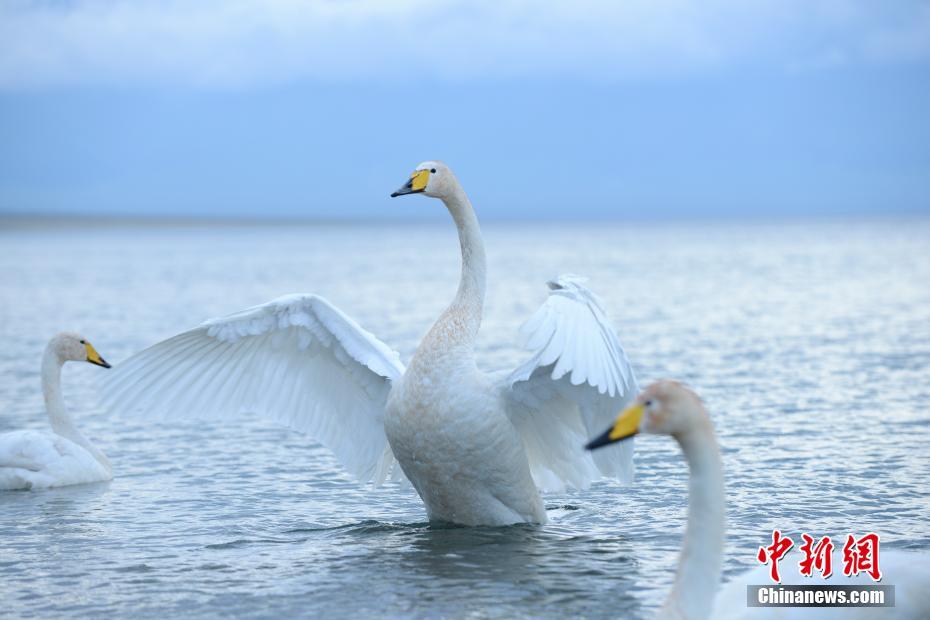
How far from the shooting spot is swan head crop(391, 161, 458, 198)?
836 cm

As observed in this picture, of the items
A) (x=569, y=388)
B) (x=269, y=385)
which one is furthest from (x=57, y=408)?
(x=569, y=388)

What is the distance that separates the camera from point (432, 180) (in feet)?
27.5

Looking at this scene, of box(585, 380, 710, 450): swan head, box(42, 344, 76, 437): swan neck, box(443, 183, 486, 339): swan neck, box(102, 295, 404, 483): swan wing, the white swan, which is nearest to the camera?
box(585, 380, 710, 450): swan head

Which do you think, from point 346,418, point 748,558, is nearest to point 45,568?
point 346,418

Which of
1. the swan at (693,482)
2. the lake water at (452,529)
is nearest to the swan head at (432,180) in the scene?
the lake water at (452,529)

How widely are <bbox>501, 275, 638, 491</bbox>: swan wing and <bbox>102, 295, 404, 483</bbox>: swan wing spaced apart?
1212 millimetres

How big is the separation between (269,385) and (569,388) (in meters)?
2.65

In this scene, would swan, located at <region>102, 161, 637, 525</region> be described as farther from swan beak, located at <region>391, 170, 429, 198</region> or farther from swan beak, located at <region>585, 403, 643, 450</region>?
swan beak, located at <region>585, 403, 643, 450</region>

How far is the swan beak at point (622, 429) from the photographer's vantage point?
195 inches

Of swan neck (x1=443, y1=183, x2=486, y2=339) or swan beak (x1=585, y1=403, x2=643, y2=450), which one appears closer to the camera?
swan beak (x1=585, y1=403, x2=643, y2=450)

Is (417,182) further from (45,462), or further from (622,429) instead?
(45,462)

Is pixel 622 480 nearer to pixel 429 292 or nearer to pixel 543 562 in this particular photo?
pixel 543 562

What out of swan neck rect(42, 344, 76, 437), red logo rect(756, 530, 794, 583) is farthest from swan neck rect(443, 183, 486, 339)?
swan neck rect(42, 344, 76, 437)

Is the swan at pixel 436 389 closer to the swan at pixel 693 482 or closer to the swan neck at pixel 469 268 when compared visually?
the swan neck at pixel 469 268
